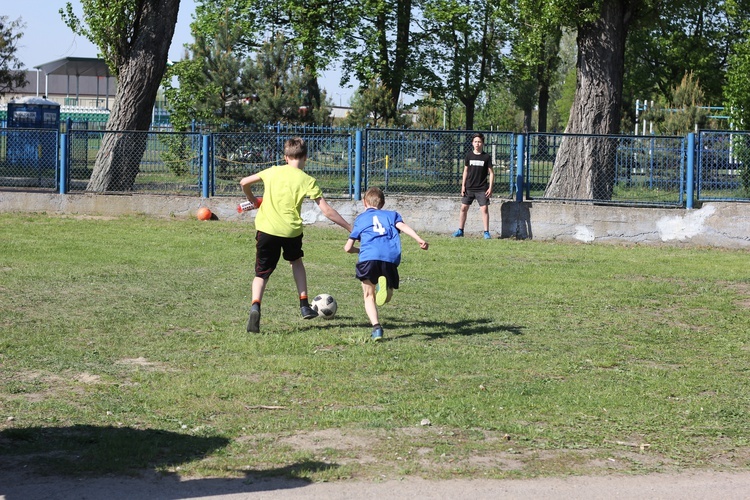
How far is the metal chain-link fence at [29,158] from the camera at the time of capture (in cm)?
2092

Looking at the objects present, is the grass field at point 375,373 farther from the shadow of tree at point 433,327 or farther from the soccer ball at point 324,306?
the soccer ball at point 324,306

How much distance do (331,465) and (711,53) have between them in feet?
151

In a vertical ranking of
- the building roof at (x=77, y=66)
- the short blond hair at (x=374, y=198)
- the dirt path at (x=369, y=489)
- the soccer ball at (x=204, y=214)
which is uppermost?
Answer: the building roof at (x=77, y=66)

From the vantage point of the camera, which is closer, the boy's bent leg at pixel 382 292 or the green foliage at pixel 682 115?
the boy's bent leg at pixel 382 292

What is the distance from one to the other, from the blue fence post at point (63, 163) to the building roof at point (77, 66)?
2999 centimetres

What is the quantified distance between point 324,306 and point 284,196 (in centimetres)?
122

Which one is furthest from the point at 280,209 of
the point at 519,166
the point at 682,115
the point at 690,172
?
the point at 682,115

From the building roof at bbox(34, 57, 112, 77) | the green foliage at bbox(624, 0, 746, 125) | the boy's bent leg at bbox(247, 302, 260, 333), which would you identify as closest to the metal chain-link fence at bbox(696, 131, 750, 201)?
the boy's bent leg at bbox(247, 302, 260, 333)

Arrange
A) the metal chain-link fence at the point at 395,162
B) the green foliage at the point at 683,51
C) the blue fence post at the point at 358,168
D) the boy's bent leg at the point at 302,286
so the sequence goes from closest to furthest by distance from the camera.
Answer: the boy's bent leg at the point at 302,286
the metal chain-link fence at the point at 395,162
the blue fence post at the point at 358,168
the green foliage at the point at 683,51

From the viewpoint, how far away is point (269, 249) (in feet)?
28.9

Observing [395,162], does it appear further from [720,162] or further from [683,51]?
[683,51]

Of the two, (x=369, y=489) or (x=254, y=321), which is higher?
(x=254, y=321)

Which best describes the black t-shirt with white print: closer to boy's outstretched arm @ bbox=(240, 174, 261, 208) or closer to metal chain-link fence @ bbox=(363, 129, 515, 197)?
metal chain-link fence @ bbox=(363, 129, 515, 197)

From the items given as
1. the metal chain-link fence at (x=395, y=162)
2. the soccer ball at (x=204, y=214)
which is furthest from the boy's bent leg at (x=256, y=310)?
the soccer ball at (x=204, y=214)
